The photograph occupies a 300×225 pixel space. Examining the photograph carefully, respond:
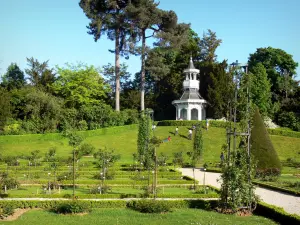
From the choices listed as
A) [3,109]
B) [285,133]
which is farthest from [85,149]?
[285,133]

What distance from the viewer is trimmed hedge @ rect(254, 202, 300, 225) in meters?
12.3

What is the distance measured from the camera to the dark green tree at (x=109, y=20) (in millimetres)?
51719

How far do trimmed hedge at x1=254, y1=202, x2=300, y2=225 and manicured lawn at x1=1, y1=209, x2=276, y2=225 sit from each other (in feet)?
1.14

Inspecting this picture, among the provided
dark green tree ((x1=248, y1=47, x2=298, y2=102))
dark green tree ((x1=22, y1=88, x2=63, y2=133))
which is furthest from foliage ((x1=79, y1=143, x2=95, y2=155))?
dark green tree ((x1=248, y1=47, x2=298, y2=102))

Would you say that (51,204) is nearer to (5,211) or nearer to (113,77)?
(5,211)

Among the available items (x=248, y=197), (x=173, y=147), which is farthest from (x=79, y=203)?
(x=173, y=147)

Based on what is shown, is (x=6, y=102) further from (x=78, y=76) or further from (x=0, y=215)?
(x=0, y=215)

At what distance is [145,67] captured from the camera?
53688 millimetres

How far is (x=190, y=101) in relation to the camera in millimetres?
54312

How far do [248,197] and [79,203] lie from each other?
6.03 metres

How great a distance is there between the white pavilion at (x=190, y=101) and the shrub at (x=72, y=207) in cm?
A: 4127

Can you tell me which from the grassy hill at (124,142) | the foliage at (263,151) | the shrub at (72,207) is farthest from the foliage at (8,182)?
the grassy hill at (124,142)

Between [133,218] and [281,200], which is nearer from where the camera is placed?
[133,218]

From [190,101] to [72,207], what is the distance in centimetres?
4170
